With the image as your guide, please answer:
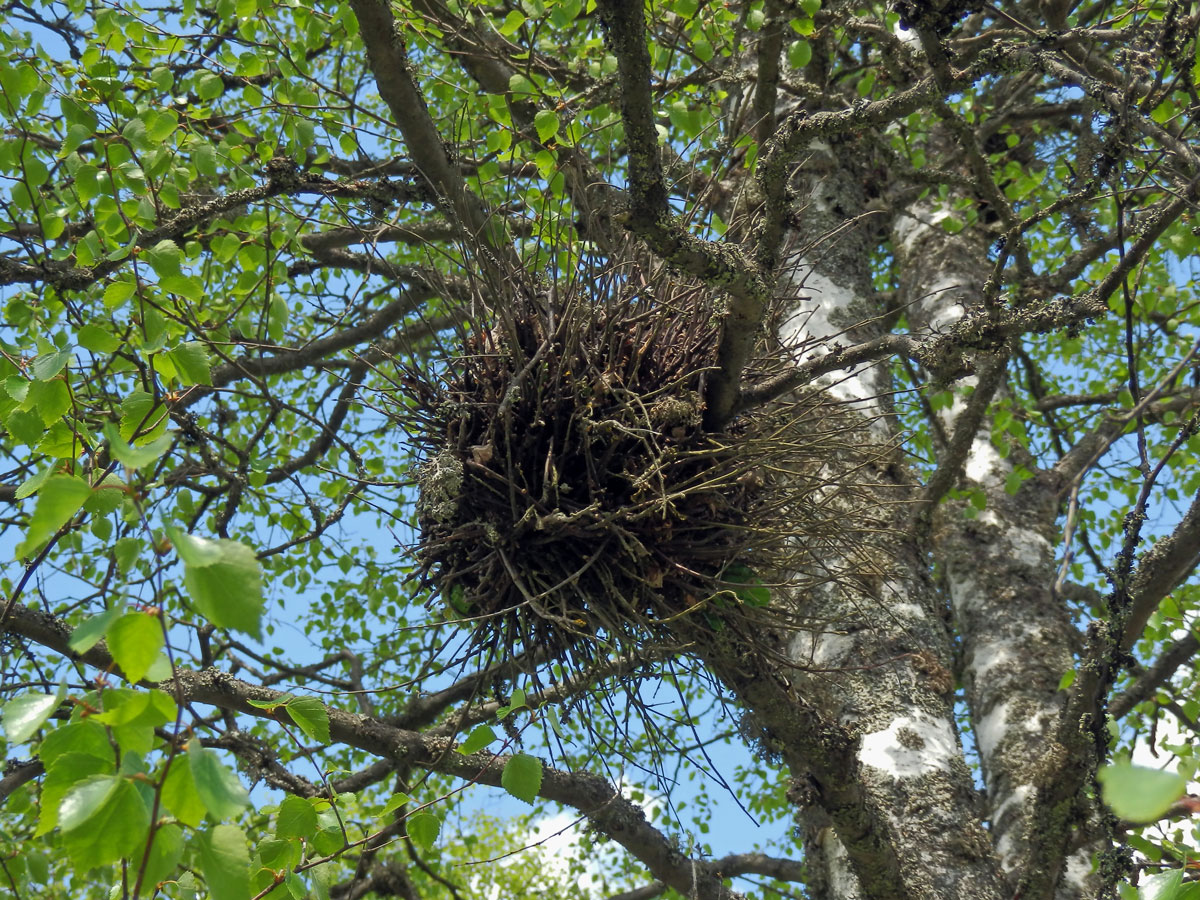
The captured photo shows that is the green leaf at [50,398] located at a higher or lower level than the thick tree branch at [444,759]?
higher

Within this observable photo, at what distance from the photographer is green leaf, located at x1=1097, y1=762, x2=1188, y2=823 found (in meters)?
0.60

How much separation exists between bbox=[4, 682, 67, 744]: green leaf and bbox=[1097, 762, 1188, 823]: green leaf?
943mm

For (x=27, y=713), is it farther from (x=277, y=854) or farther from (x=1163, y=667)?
(x=1163, y=667)

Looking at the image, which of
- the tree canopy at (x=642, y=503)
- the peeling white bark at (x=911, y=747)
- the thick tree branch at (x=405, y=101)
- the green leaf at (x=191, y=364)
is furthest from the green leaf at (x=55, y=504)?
the peeling white bark at (x=911, y=747)

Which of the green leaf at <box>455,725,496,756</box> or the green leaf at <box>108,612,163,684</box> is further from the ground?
the green leaf at <box>455,725,496,756</box>

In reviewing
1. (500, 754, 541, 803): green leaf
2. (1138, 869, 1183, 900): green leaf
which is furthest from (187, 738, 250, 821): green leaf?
(1138, 869, 1183, 900): green leaf

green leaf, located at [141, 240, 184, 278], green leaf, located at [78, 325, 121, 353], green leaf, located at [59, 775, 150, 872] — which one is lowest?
green leaf, located at [59, 775, 150, 872]

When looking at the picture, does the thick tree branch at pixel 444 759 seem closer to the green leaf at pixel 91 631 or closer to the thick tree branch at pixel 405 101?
the green leaf at pixel 91 631

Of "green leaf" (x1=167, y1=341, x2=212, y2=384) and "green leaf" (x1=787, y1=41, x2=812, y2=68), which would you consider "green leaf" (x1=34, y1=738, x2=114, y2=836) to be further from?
"green leaf" (x1=787, y1=41, x2=812, y2=68)

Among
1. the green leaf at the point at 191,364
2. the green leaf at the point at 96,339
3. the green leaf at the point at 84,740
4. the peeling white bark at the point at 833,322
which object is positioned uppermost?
the peeling white bark at the point at 833,322

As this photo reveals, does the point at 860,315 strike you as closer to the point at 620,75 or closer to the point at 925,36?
the point at 925,36

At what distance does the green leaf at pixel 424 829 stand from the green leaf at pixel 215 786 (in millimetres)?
687

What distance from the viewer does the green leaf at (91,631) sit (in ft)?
2.74

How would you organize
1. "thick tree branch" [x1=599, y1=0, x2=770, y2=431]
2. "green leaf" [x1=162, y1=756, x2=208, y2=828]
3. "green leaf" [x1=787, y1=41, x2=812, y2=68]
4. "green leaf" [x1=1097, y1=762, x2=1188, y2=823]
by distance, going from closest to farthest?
"green leaf" [x1=1097, y1=762, x2=1188, y2=823] → "green leaf" [x1=162, y1=756, x2=208, y2=828] → "thick tree branch" [x1=599, y1=0, x2=770, y2=431] → "green leaf" [x1=787, y1=41, x2=812, y2=68]
